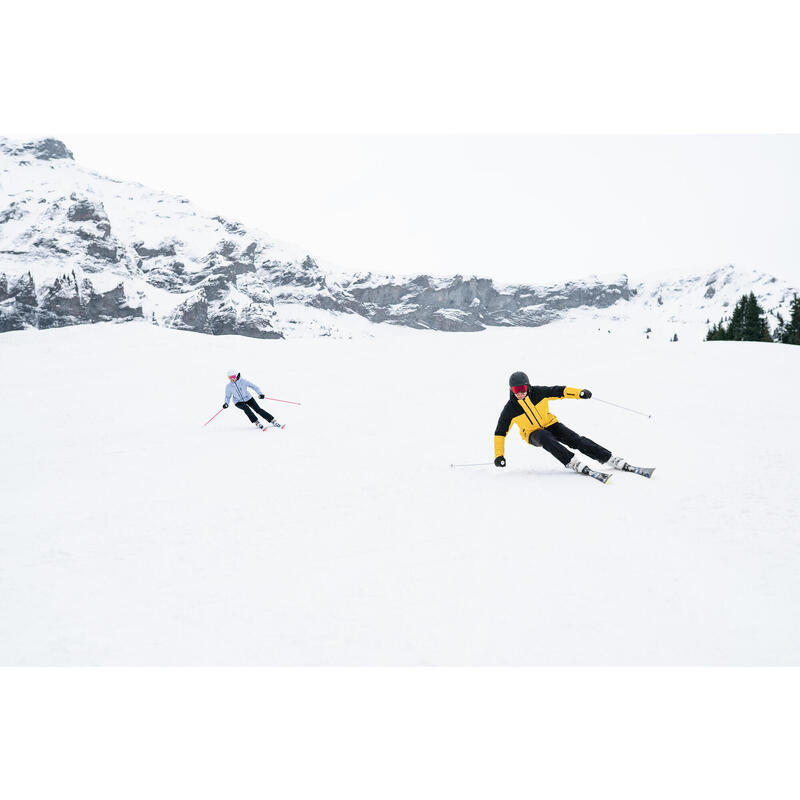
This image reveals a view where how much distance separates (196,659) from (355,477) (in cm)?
400

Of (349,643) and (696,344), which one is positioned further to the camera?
(696,344)

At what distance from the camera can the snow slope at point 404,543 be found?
324cm

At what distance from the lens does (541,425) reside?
278 inches

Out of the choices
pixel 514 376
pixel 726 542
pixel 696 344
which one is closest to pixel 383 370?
pixel 696 344

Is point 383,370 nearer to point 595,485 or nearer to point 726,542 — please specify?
point 595,485

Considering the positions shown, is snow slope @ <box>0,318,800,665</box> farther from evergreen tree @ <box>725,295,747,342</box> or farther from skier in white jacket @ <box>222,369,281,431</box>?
evergreen tree @ <box>725,295,747,342</box>

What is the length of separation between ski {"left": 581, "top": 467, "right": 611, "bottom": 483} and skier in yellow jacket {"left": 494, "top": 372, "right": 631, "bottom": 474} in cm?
23

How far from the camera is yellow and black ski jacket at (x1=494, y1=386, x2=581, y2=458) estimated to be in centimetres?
703

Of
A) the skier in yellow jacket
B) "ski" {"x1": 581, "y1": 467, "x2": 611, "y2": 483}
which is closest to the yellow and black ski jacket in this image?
the skier in yellow jacket

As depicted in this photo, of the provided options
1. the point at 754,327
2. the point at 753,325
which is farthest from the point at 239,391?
the point at 753,325

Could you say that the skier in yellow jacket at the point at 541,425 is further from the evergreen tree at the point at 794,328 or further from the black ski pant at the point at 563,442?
the evergreen tree at the point at 794,328

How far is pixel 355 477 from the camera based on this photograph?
23.3ft

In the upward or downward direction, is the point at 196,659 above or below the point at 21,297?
below

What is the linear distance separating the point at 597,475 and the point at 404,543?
304 cm
